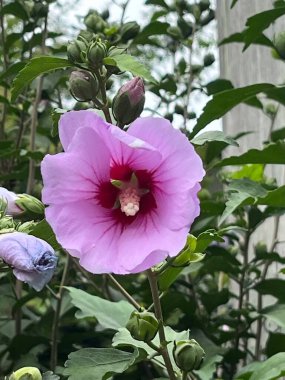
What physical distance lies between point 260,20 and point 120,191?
2.37 feet

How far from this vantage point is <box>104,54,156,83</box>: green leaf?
952 mm

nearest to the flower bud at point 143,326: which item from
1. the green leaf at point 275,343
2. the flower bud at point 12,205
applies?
the flower bud at point 12,205

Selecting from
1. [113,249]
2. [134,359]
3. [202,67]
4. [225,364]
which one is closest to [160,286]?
[134,359]

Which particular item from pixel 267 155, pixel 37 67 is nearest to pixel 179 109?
pixel 267 155

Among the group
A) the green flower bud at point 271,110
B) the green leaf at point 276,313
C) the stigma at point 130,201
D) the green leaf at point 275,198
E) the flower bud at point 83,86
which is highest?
the flower bud at point 83,86

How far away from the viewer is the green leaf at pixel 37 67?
1.00m

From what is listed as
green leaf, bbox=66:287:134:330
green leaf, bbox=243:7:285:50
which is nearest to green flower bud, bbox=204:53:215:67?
green leaf, bbox=243:7:285:50

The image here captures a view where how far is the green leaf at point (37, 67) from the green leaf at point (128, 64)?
2.6 inches

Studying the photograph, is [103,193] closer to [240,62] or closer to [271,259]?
[271,259]

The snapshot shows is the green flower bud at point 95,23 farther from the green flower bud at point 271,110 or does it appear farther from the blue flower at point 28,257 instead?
the blue flower at point 28,257

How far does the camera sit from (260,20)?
1484 millimetres

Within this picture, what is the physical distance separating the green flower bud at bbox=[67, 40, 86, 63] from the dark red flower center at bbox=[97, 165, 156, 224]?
0.17 meters

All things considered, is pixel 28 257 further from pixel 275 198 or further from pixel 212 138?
pixel 275 198

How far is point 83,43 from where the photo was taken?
96 centimetres
